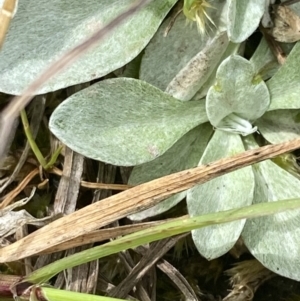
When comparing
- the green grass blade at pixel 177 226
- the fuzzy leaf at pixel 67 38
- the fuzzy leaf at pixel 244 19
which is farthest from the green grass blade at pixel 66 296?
the fuzzy leaf at pixel 244 19

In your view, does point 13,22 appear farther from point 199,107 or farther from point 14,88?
point 199,107

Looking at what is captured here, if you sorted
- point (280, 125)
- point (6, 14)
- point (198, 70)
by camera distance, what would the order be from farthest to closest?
point (280, 125)
point (198, 70)
point (6, 14)

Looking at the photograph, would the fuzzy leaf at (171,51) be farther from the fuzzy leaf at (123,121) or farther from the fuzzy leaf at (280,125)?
the fuzzy leaf at (280,125)

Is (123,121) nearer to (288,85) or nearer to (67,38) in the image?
(67,38)

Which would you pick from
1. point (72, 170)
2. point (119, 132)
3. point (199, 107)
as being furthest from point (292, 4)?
point (72, 170)

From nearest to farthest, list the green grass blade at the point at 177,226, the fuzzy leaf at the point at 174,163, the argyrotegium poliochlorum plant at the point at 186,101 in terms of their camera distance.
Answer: the green grass blade at the point at 177,226 → the argyrotegium poliochlorum plant at the point at 186,101 → the fuzzy leaf at the point at 174,163

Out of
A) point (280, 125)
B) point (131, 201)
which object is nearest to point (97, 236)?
point (131, 201)

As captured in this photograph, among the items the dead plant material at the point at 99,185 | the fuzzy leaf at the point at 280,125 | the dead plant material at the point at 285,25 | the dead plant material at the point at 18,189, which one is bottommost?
the dead plant material at the point at 18,189
